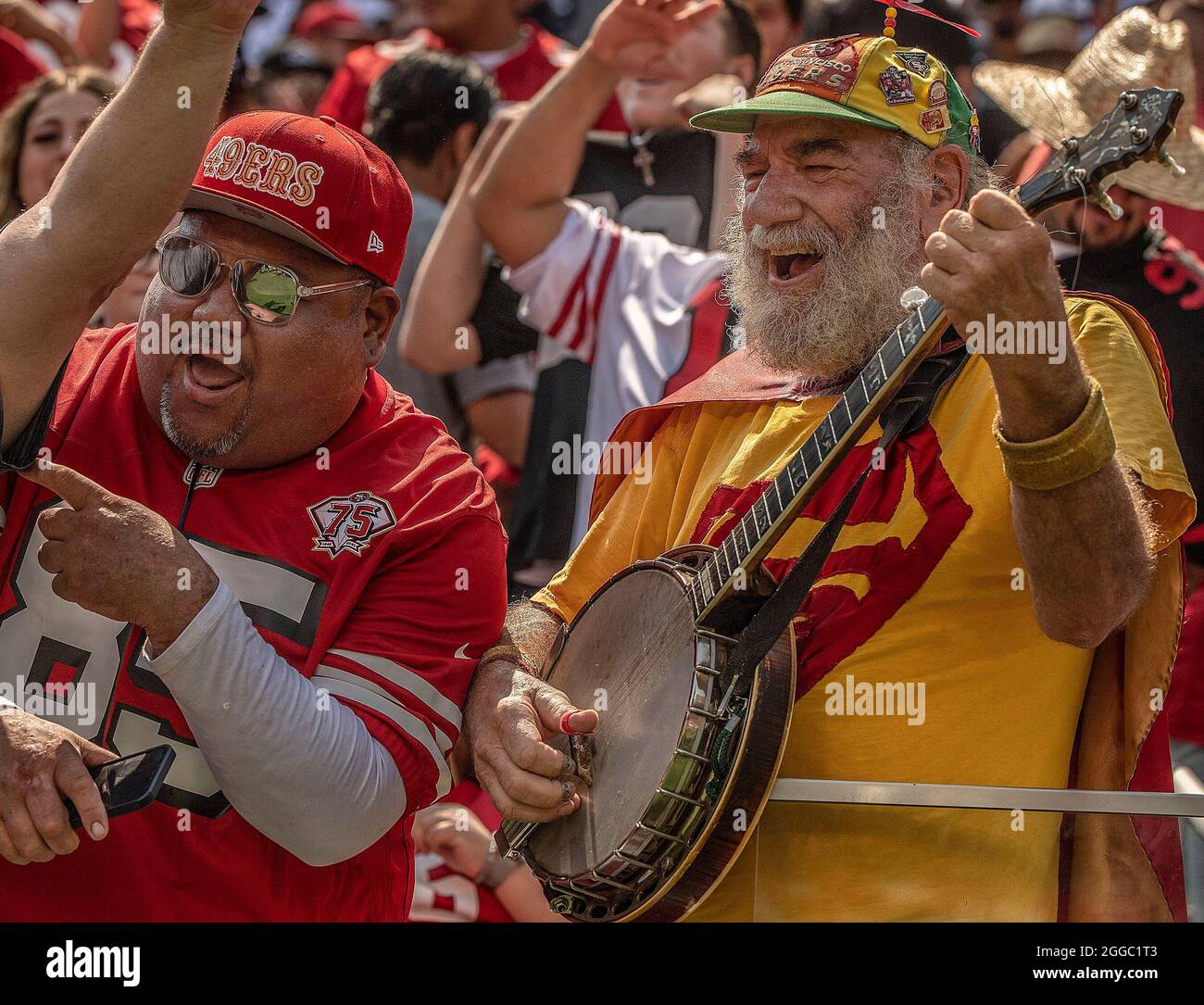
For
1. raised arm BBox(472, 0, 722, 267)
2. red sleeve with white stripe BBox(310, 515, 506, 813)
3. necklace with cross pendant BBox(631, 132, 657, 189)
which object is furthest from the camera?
necklace with cross pendant BBox(631, 132, 657, 189)

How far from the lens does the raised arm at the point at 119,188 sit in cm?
213

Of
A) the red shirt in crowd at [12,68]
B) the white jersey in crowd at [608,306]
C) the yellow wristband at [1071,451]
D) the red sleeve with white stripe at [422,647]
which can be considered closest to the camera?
the yellow wristband at [1071,451]

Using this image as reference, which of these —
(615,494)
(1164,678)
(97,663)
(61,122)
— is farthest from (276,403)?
(61,122)

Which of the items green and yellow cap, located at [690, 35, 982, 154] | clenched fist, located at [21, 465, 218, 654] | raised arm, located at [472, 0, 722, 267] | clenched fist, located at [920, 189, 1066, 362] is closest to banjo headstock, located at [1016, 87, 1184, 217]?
clenched fist, located at [920, 189, 1066, 362]

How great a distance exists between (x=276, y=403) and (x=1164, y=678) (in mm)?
1522

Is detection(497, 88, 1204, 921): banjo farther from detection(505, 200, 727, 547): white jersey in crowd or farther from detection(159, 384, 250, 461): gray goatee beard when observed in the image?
detection(505, 200, 727, 547): white jersey in crowd

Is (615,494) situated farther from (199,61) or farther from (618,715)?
(199,61)

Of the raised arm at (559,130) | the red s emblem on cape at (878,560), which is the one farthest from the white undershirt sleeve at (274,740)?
the raised arm at (559,130)

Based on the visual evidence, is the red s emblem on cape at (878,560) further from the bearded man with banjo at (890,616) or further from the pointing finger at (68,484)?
the pointing finger at (68,484)

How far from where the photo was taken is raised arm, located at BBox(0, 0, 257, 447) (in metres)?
2.13

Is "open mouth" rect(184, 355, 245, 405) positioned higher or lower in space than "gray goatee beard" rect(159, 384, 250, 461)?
higher

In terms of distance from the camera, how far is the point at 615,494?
131 inches

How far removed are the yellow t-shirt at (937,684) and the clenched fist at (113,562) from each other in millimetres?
1040

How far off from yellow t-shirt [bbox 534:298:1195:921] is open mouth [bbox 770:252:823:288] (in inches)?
15.7
